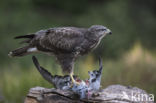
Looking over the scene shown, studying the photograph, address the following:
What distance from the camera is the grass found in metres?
6.51

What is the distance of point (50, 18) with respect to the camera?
11922 millimetres

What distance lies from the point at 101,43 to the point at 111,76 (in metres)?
2.71

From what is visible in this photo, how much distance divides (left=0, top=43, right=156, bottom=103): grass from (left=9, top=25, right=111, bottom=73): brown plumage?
4.57ft

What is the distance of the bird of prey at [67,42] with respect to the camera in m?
4.77

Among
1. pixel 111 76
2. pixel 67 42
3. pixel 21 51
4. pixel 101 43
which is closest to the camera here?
pixel 67 42

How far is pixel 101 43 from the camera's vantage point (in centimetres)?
955

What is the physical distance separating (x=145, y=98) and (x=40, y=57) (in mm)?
4601

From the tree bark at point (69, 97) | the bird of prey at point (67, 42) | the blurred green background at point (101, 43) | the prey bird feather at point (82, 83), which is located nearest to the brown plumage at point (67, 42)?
the bird of prey at point (67, 42)

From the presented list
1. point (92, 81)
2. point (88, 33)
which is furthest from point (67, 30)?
point (92, 81)

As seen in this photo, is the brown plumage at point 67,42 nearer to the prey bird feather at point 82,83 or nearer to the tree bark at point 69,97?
the prey bird feather at point 82,83

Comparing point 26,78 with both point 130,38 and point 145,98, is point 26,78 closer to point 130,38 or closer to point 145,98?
point 145,98

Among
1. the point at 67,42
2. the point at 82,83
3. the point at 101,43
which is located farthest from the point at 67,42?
the point at 101,43

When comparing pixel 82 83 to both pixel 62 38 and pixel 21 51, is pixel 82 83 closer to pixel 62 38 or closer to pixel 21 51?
pixel 62 38

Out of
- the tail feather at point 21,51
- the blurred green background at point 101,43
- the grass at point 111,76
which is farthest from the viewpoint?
the blurred green background at point 101,43
